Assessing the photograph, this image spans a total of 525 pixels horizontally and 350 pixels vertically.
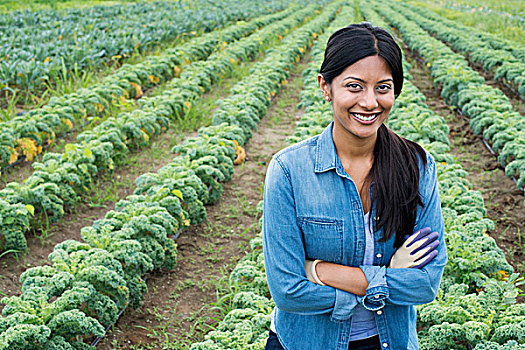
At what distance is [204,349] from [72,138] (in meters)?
5.32

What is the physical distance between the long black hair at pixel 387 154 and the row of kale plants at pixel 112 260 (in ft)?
6.97

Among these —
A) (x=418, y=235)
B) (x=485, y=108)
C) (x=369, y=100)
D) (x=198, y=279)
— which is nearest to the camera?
(x=369, y=100)

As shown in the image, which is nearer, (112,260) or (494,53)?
(112,260)

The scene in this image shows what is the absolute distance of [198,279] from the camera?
4.64 metres

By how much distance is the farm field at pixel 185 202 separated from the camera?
131 inches

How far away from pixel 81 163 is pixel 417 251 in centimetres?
456

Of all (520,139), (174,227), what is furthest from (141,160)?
(520,139)

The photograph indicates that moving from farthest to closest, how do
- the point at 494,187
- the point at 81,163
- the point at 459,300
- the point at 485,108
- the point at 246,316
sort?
the point at 485,108, the point at 494,187, the point at 81,163, the point at 246,316, the point at 459,300

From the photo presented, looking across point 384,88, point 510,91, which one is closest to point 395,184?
point 384,88

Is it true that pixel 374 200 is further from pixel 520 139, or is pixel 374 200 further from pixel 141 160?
pixel 141 160

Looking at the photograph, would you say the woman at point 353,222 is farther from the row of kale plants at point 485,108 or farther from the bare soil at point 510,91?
the bare soil at point 510,91

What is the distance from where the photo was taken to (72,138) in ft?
24.9

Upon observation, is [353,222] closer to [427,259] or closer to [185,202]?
[427,259]

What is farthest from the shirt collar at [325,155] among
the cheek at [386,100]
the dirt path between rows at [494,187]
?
the dirt path between rows at [494,187]
